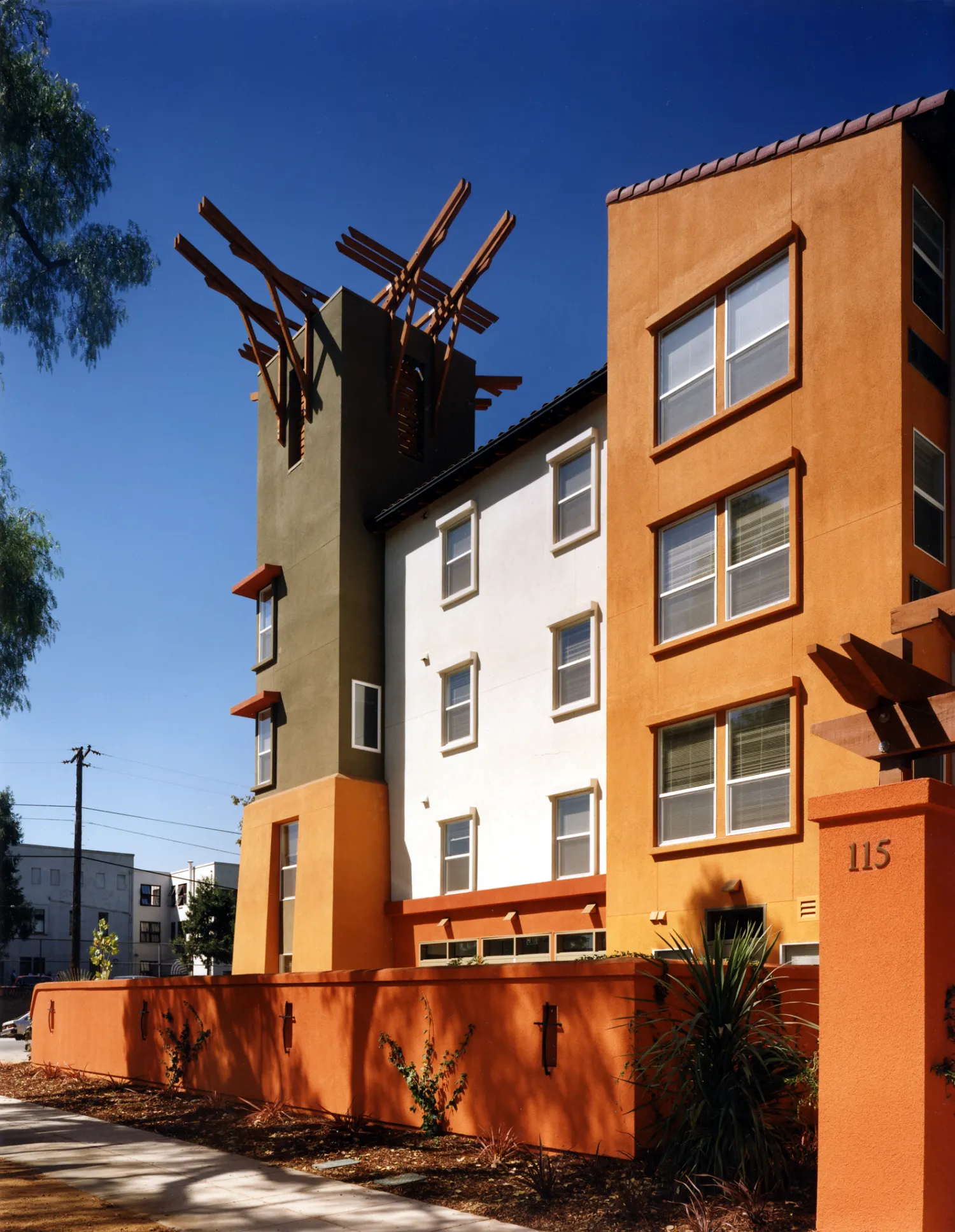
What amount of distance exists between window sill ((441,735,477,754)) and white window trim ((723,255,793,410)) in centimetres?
931

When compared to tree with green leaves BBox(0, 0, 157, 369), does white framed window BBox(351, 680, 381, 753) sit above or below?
below

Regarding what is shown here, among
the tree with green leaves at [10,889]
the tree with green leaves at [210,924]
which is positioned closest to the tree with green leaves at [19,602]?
the tree with green leaves at [210,924]

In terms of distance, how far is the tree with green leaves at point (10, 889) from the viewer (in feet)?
230

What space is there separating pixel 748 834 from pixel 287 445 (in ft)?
57.3

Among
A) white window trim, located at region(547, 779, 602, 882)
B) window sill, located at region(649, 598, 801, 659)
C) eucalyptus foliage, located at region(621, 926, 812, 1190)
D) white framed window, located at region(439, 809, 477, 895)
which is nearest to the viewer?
eucalyptus foliage, located at region(621, 926, 812, 1190)

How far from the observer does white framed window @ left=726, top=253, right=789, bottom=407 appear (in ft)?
57.6

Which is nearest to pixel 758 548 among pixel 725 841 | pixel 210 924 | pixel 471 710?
pixel 725 841

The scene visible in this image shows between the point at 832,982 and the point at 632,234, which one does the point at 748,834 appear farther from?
the point at 632,234

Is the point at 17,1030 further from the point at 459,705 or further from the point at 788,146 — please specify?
the point at 788,146

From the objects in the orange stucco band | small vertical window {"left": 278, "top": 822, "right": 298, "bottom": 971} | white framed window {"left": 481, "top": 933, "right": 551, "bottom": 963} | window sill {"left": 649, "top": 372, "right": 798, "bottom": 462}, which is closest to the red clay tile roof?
window sill {"left": 649, "top": 372, "right": 798, "bottom": 462}

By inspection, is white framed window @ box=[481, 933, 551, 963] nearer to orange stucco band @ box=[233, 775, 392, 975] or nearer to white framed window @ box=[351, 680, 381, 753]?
orange stucco band @ box=[233, 775, 392, 975]

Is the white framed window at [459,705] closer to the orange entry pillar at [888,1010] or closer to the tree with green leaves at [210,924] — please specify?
the orange entry pillar at [888,1010]

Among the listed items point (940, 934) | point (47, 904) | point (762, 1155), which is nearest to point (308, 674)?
point (762, 1155)

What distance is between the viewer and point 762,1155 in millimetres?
10172
